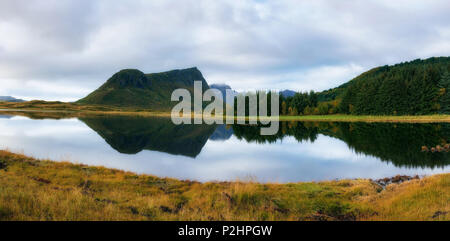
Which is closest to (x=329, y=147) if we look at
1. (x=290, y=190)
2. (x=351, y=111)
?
(x=290, y=190)

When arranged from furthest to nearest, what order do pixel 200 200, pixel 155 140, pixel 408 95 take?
pixel 408 95 < pixel 155 140 < pixel 200 200

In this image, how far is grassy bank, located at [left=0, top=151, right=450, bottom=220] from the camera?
7551 millimetres

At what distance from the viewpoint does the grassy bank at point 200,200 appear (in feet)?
24.8

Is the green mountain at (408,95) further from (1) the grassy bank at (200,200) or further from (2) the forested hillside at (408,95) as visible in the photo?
(1) the grassy bank at (200,200)

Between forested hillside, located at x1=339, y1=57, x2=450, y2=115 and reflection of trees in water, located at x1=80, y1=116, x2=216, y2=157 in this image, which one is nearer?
reflection of trees in water, located at x1=80, y1=116, x2=216, y2=157

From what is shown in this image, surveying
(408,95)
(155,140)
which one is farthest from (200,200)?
(408,95)

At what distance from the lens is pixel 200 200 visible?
10.6 metres

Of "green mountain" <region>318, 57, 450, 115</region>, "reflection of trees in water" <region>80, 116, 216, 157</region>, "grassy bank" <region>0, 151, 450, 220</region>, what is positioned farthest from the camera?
"green mountain" <region>318, 57, 450, 115</region>

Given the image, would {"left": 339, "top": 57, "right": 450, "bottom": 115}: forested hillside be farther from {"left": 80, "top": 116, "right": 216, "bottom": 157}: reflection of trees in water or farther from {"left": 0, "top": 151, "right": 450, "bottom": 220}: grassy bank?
{"left": 0, "top": 151, "right": 450, "bottom": 220}: grassy bank

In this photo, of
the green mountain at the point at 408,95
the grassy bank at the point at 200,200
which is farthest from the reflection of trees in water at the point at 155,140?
the green mountain at the point at 408,95

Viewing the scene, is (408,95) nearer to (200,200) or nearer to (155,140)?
(155,140)

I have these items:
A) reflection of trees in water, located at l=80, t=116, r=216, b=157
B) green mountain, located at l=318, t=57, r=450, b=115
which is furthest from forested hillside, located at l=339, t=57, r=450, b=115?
reflection of trees in water, located at l=80, t=116, r=216, b=157
